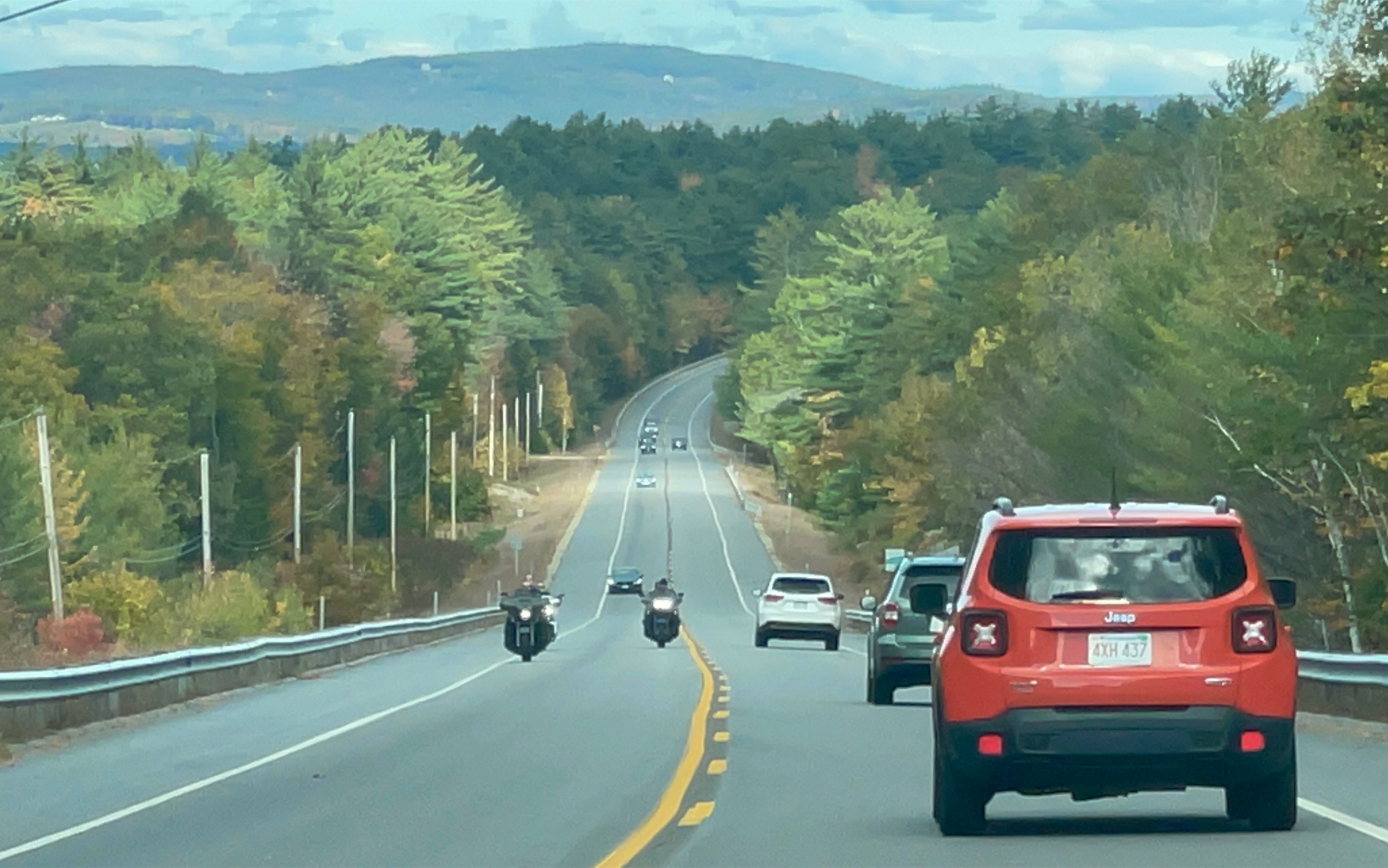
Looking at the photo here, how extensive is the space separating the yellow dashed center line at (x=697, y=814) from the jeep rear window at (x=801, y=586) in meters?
34.0

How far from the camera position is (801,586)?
50.4m

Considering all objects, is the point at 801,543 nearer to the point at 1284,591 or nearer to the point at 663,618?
the point at 663,618

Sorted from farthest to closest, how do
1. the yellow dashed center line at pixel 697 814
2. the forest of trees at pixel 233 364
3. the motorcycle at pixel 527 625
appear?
1. the forest of trees at pixel 233 364
2. the motorcycle at pixel 527 625
3. the yellow dashed center line at pixel 697 814

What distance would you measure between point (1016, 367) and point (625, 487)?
71.1 m

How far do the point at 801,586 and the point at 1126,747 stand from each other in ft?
123

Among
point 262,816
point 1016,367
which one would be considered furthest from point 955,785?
point 1016,367

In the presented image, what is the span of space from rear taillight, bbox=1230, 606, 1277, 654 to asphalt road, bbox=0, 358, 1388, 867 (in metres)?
1.01

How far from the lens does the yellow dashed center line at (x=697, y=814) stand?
49.2ft

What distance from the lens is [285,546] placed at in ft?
380

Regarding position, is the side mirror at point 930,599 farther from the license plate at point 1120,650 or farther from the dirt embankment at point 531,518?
the dirt embankment at point 531,518

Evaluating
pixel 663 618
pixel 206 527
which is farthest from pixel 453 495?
pixel 663 618

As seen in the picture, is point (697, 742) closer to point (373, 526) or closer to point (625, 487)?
point (373, 526)

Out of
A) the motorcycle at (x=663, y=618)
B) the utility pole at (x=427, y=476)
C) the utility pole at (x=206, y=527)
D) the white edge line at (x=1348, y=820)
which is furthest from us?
the utility pole at (x=427, y=476)

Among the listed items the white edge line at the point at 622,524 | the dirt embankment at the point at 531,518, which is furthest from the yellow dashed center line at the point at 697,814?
the dirt embankment at the point at 531,518
